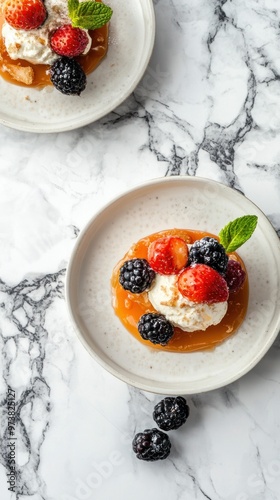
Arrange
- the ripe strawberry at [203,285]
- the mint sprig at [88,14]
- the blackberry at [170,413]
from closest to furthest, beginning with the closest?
the ripe strawberry at [203,285]
the mint sprig at [88,14]
the blackberry at [170,413]

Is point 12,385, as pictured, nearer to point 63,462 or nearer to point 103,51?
point 63,462

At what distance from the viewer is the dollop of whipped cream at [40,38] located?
1908mm

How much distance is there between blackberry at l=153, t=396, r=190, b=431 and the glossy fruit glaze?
1034 millimetres

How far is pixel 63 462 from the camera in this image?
205 cm

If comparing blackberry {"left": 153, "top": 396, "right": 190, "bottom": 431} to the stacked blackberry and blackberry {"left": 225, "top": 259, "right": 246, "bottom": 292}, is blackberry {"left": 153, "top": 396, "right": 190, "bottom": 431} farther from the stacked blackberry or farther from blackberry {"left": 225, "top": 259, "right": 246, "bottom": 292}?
blackberry {"left": 225, "top": 259, "right": 246, "bottom": 292}

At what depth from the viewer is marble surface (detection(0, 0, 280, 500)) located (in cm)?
204

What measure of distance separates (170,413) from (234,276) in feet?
1.55

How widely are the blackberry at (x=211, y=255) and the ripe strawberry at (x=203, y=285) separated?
17 mm

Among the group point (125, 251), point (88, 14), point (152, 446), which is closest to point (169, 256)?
point (125, 251)

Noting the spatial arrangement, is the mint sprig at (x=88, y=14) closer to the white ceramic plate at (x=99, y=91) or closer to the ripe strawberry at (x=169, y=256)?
the white ceramic plate at (x=99, y=91)

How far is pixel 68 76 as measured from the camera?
6.17 ft

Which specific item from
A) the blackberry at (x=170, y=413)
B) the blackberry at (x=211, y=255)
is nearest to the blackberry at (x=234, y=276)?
the blackberry at (x=211, y=255)

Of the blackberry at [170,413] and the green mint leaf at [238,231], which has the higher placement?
the green mint leaf at [238,231]

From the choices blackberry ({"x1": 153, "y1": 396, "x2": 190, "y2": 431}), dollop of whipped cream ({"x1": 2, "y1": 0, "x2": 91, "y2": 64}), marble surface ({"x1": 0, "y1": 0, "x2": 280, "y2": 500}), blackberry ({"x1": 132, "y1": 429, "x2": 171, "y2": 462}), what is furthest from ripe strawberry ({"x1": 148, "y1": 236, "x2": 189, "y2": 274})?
dollop of whipped cream ({"x1": 2, "y1": 0, "x2": 91, "y2": 64})
